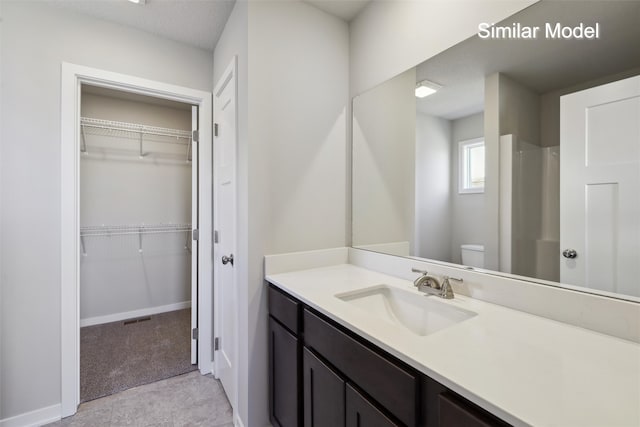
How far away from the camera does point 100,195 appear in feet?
10.1

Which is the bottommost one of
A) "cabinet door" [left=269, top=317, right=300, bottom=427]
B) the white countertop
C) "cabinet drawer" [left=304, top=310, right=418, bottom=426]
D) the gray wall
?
"cabinet door" [left=269, top=317, right=300, bottom=427]

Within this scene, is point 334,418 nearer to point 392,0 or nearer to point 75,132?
point 392,0

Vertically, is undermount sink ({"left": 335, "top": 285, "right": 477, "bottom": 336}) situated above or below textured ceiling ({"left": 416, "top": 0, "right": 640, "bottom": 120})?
below

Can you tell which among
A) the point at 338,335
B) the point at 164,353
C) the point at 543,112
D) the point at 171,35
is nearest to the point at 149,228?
the point at 164,353

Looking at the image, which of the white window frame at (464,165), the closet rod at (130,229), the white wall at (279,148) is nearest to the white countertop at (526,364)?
the white window frame at (464,165)

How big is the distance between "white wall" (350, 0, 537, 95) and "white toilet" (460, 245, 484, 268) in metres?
0.90

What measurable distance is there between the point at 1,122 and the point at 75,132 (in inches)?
12.3

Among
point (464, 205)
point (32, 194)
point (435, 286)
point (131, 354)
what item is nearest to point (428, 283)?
point (435, 286)

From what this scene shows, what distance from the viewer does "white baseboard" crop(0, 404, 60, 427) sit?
5.27 feet

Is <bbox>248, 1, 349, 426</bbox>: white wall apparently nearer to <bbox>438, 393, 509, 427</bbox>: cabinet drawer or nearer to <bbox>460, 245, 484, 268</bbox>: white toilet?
<bbox>460, 245, 484, 268</bbox>: white toilet

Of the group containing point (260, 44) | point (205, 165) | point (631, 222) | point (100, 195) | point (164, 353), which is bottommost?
point (164, 353)

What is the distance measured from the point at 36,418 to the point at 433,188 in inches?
103

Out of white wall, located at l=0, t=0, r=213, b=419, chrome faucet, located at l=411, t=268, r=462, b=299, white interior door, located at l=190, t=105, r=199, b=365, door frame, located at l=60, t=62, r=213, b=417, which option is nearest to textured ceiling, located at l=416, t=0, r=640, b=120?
chrome faucet, located at l=411, t=268, r=462, b=299

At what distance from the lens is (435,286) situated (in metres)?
1.19
